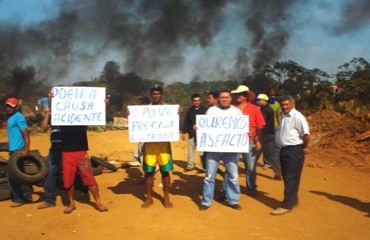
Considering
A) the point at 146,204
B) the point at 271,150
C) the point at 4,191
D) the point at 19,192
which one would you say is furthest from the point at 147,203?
the point at 271,150

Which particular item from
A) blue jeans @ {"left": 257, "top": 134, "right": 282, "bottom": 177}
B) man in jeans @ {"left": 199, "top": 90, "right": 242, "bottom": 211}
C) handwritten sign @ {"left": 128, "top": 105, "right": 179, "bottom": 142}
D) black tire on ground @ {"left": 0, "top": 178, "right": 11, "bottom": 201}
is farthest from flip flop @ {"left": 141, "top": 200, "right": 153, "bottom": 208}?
blue jeans @ {"left": 257, "top": 134, "right": 282, "bottom": 177}

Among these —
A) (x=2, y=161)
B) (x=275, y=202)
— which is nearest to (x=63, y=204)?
(x=2, y=161)

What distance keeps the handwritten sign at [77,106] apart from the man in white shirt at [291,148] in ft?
9.07

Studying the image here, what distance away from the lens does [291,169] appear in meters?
5.87

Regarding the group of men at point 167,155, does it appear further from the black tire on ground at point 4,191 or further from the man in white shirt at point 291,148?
the black tire on ground at point 4,191

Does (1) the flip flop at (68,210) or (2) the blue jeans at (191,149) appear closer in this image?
(1) the flip flop at (68,210)

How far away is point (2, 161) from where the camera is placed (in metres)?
7.91

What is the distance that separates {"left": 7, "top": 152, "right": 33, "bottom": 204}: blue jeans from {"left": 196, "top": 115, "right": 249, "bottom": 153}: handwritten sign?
9.69 ft

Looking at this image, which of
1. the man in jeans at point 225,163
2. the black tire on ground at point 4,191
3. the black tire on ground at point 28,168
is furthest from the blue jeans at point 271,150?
the black tire on ground at point 4,191

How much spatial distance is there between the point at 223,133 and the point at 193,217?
1.32m

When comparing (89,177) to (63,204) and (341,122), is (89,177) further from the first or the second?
(341,122)

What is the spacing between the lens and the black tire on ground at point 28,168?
6133 mm

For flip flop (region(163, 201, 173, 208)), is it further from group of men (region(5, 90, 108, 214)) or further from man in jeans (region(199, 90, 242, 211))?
group of men (region(5, 90, 108, 214))

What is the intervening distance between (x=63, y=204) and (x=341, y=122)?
443 inches
